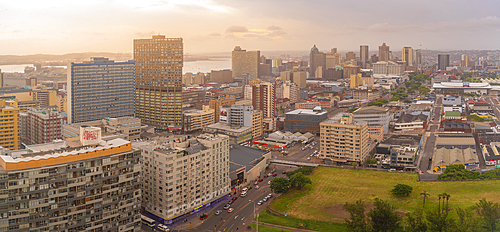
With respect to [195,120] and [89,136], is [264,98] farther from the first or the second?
[89,136]

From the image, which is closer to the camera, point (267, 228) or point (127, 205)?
point (127, 205)

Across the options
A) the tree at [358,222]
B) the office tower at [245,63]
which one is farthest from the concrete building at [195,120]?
the office tower at [245,63]

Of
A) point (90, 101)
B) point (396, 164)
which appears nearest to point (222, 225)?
point (396, 164)

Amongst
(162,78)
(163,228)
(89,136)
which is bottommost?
(163,228)

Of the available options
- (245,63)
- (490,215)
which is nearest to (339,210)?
(490,215)

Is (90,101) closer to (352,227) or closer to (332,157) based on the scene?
(332,157)

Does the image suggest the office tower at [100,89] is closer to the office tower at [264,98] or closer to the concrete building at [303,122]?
the office tower at [264,98]

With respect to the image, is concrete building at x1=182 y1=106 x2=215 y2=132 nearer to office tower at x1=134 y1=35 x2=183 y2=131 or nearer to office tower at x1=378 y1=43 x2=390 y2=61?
office tower at x1=134 y1=35 x2=183 y2=131
